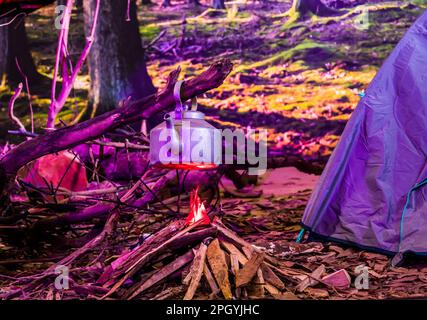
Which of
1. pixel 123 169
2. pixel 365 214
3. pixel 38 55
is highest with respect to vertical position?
pixel 38 55

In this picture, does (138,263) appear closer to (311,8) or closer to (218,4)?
(218,4)

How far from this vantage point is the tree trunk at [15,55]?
7.48m

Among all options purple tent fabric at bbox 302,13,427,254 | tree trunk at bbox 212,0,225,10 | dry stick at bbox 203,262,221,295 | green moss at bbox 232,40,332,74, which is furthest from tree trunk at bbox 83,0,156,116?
dry stick at bbox 203,262,221,295

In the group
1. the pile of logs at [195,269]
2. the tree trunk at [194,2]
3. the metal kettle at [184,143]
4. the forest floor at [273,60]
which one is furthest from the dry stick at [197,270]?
the tree trunk at [194,2]

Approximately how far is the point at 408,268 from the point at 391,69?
1.33m

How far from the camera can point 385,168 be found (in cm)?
379

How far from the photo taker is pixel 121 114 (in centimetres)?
342

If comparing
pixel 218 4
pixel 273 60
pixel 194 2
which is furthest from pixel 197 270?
pixel 194 2

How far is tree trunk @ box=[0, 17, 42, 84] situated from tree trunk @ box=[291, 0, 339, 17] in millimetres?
3370

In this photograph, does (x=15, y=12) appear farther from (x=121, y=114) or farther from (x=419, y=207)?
(x=419, y=207)

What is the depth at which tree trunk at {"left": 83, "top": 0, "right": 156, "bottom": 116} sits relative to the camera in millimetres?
7273

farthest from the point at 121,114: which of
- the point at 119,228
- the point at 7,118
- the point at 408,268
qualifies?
the point at 7,118

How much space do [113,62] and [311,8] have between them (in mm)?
2553
